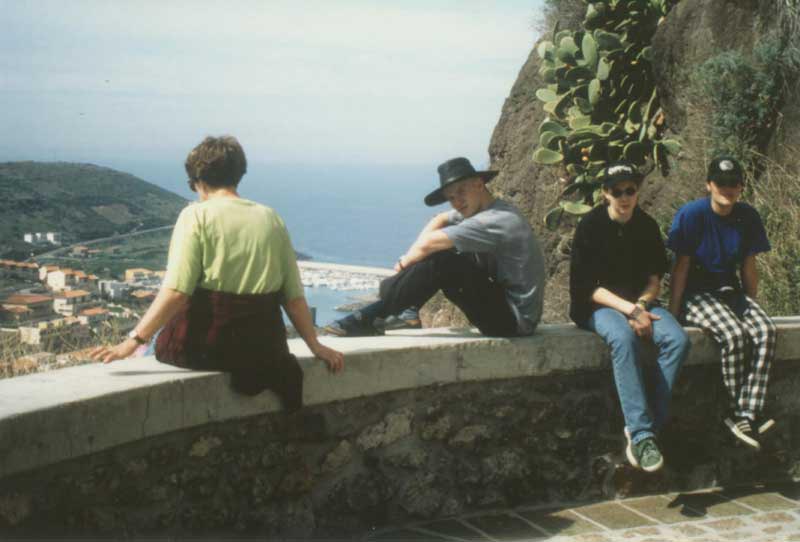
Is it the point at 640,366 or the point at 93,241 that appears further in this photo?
the point at 93,241

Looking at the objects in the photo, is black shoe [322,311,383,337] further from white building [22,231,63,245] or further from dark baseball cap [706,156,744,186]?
white building [22,231,63,245]

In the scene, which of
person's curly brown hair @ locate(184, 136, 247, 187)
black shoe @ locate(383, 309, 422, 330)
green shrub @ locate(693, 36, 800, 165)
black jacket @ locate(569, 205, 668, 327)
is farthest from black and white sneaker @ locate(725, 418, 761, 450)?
green shrub @ locate(693, 36, 800, 165)

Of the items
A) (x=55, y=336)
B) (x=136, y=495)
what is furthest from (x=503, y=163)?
(x=136, y=495)

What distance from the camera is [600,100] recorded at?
9.99 meters

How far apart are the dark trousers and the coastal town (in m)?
0.84

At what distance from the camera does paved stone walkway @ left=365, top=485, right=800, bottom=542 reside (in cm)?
420

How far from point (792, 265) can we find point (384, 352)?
3.93 meters

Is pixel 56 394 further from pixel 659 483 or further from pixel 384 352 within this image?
pixel 659 483

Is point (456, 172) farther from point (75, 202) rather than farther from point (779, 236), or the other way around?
point (75, 202)

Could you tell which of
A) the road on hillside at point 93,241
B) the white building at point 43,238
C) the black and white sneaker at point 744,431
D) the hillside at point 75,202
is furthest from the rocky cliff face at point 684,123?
the hillside at point 75,202

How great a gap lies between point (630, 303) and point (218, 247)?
2144 millimetres

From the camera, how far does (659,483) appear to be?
4.78 metres

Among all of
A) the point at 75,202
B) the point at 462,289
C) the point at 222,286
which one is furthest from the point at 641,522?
the point at 75,202

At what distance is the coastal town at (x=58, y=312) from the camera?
586 cm
